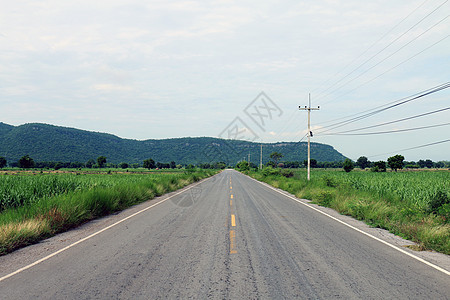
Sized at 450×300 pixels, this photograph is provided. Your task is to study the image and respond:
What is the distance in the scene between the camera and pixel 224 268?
5207 mm

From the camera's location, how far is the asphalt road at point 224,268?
420 centimetres

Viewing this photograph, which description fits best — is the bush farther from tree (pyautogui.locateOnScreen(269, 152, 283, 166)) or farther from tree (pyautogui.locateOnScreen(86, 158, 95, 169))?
tree (pyautogui.locateOnScreen(86, 158, 95, 169))

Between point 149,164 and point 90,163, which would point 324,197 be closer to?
point 149,164

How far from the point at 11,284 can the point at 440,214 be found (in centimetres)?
1163

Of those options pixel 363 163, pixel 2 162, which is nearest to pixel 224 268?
pixel 2 162

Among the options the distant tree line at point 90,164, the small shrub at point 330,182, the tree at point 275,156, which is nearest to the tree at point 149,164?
the distant tree line at point 90,164

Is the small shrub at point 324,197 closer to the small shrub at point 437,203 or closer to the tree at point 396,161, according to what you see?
the small shrub at point 437,203

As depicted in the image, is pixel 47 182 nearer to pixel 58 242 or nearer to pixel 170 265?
pixel 58 242

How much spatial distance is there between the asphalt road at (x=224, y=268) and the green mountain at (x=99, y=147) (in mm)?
88029

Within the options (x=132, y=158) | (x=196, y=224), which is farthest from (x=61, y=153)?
(x=196, y=224)

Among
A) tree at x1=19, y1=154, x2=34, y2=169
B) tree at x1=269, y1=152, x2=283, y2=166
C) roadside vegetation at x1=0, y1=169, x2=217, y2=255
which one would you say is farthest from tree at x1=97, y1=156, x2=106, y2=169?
roadside vegetation at x1=0, y1=169, x2=217, y2=255

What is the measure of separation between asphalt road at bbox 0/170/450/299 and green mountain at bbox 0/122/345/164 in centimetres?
8803

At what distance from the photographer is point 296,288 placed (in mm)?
4309

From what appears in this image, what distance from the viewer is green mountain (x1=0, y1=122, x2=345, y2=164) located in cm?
10356
